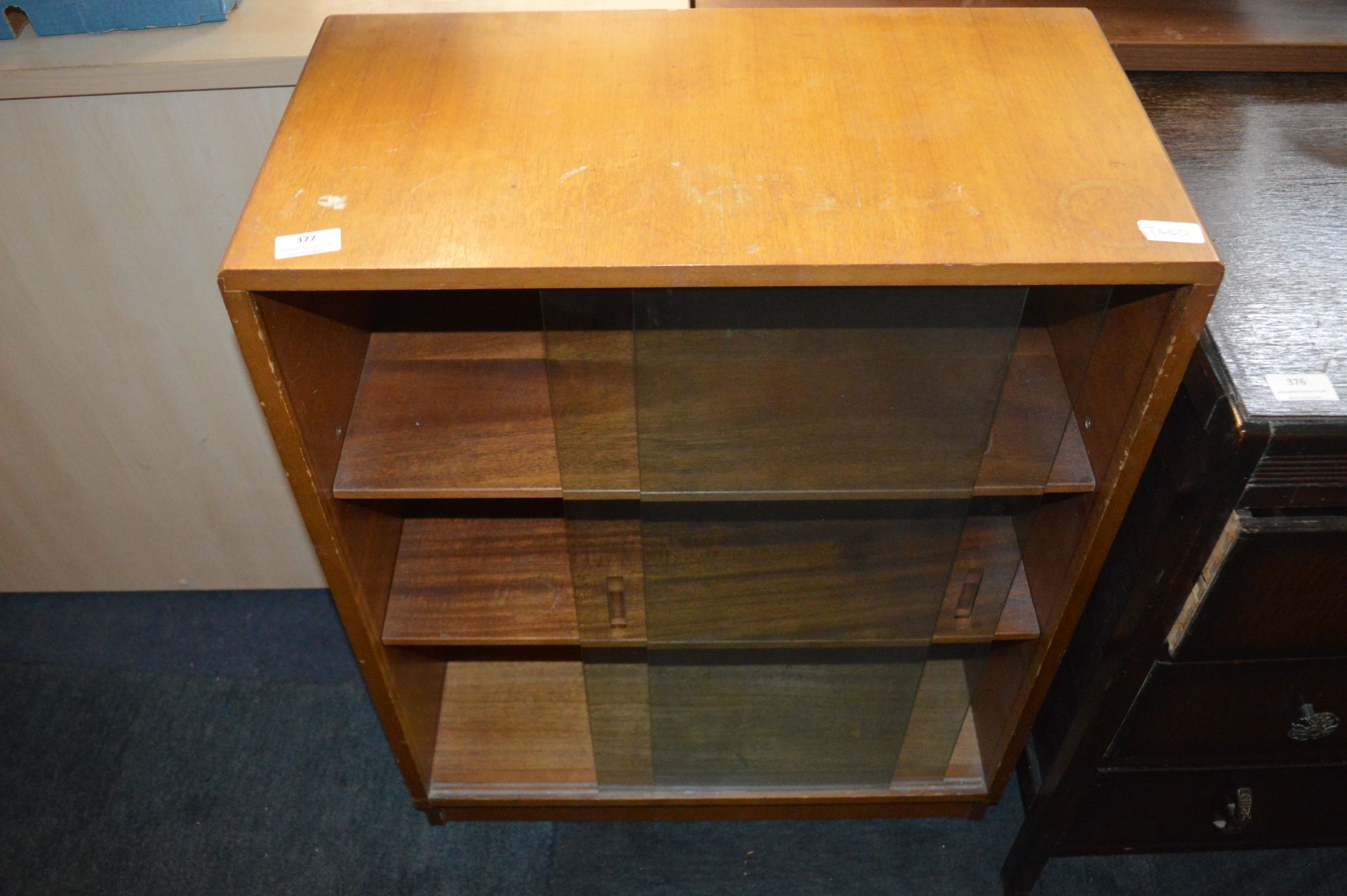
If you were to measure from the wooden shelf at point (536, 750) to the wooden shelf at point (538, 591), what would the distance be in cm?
16

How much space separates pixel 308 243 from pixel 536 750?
82 centimetres

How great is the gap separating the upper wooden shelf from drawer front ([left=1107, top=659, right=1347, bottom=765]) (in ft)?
2.05

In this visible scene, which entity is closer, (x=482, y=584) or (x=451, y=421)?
(x=451, y=421)

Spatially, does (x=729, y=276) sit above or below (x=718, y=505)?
above

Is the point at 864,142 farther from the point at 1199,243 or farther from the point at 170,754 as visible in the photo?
the point at 170,754

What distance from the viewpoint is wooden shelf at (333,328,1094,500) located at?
100 cm

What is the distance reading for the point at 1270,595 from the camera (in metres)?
0.95

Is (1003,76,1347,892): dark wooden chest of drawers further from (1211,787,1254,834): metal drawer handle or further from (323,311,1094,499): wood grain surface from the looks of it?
(323,311,1094,499): wood grain surface

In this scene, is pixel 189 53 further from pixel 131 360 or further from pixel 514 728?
pixel 514 728

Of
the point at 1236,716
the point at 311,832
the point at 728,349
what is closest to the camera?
the point at 728,349

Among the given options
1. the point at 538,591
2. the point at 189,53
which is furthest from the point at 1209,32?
the point at 189,53

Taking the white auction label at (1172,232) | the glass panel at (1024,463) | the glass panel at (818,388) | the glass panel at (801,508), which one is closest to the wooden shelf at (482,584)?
the glass panel at (801,508)

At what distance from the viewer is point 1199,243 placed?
0.81 metres

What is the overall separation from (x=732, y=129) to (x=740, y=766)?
78 cm
